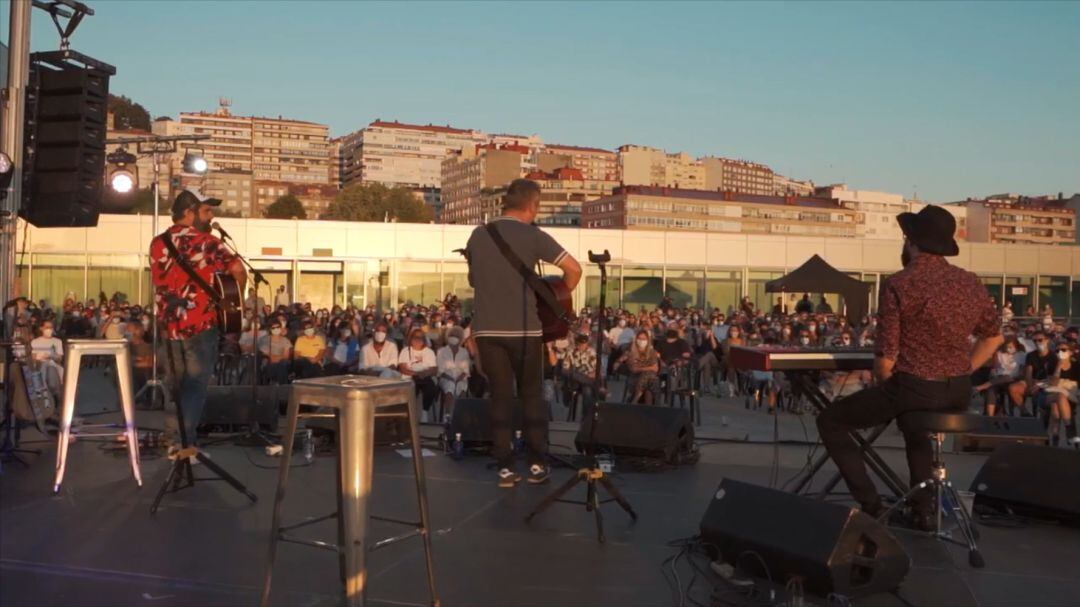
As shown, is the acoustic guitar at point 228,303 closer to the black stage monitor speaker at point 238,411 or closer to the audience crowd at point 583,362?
the black stage monitor speaker at point 238,411

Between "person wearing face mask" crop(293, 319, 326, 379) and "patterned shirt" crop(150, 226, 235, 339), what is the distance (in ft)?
25.2

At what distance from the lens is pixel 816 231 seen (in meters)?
167

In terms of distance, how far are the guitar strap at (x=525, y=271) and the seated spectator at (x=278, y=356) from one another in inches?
367

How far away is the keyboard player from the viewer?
4.55m

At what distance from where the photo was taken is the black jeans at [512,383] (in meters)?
5.17

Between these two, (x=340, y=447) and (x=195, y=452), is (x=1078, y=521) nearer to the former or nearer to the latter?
(x=340, y=447)

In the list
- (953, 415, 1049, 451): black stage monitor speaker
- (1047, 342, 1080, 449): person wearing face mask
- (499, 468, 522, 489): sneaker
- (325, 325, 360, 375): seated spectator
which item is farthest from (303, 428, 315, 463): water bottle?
(1047, 342, 1080, 449): person wearing face mask

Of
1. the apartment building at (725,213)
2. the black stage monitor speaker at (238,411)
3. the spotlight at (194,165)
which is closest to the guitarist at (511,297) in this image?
the black stage monitor speaker at (238,411)

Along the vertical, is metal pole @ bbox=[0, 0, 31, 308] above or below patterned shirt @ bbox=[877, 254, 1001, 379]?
above

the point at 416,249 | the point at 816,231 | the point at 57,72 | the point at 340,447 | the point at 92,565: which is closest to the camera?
the point at 340,447

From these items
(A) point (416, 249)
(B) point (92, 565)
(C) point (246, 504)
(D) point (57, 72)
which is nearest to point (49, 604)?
(B) point (92, 565)

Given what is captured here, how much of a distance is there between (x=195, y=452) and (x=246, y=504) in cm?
39

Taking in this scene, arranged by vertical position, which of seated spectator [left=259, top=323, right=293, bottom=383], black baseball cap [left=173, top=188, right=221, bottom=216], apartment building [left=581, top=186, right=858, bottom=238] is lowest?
seated spectator [left=259, top=323, right=293, bottom=383]

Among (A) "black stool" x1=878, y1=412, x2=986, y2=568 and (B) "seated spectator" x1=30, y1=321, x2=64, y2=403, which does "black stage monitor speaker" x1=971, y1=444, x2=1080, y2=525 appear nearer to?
(A) "black stool" x1=878, y1=412, x2=986, y2=568
